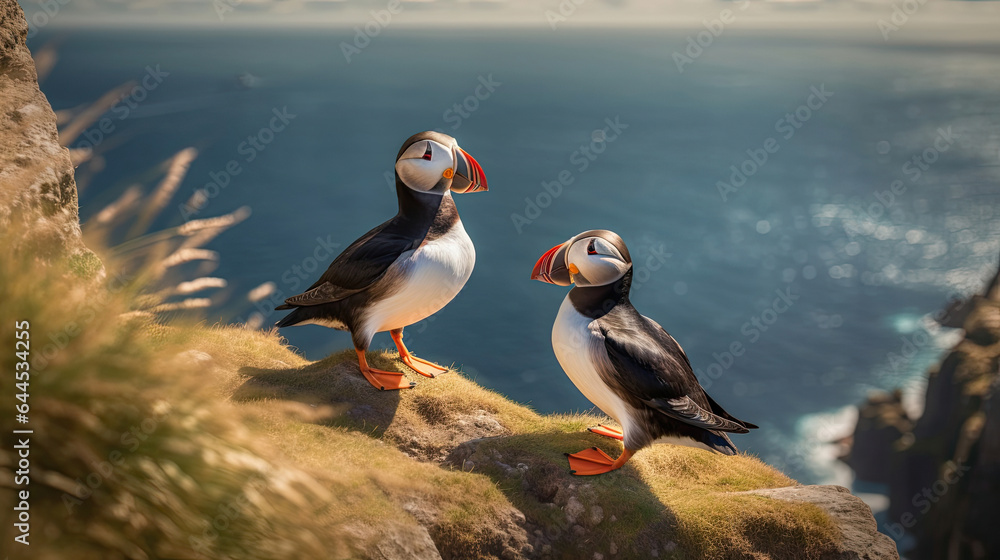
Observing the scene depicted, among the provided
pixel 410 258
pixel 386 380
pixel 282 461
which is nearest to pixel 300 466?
pixel 282 461

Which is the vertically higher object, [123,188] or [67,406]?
[123,188]

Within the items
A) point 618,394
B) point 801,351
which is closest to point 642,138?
point 801,351

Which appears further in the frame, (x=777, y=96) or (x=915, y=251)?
(x=777, y=96)

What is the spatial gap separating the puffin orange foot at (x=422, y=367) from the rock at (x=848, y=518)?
3.67m

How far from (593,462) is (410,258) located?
2731mm

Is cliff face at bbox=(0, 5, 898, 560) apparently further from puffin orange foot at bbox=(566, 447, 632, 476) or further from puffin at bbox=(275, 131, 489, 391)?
puffin at bbox=(275, 131, 489, 391)

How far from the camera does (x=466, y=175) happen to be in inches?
271

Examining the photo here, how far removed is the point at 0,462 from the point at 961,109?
136m

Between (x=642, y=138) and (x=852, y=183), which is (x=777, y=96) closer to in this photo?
(x=642, y=138)

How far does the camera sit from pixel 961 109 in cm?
10869

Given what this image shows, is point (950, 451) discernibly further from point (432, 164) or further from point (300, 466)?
point (300, 466)

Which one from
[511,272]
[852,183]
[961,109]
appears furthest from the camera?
[961,109]

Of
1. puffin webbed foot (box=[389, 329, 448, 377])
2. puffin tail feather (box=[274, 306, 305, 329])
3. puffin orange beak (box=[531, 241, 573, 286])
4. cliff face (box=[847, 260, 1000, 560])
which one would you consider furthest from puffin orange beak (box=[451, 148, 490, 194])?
cliff face (box=[847, 260, 1000, 560])

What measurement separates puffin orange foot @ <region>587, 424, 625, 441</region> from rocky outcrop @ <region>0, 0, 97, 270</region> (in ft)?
18.4
